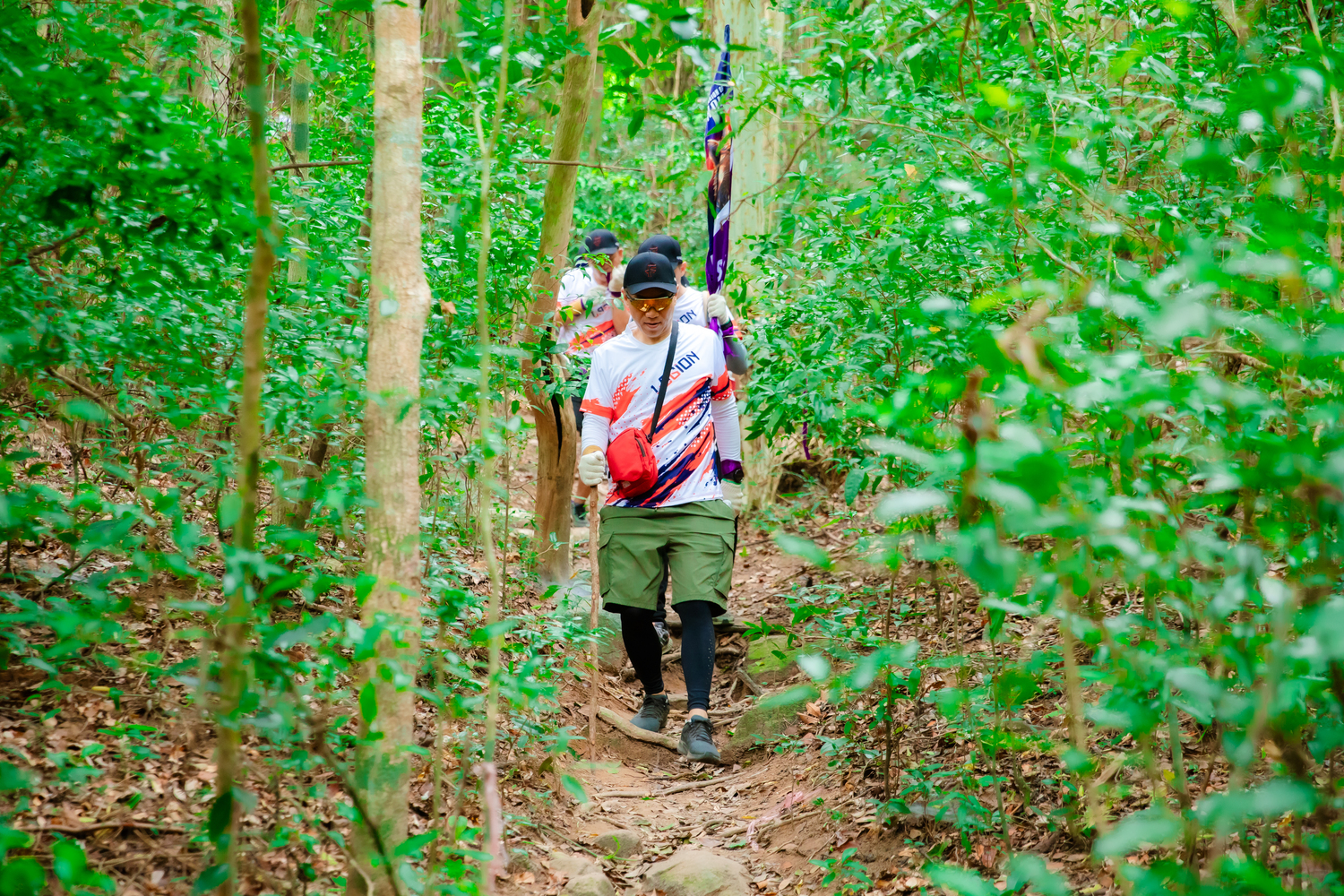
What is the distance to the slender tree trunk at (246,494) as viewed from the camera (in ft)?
6.04

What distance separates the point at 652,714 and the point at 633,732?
0.44 ft

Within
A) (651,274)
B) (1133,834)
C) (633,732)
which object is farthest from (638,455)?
(1133,834)

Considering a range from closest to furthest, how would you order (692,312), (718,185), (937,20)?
(937,20), (692,312), (718,185)

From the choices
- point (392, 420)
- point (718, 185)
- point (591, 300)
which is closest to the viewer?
point (392, 420)

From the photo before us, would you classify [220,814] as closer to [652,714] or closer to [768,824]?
[768,824]

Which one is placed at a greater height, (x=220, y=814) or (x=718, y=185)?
(x=718, y=185)

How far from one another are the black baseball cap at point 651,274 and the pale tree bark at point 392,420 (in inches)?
78.2

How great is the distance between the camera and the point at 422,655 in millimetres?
2992

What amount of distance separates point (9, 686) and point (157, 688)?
0.46m

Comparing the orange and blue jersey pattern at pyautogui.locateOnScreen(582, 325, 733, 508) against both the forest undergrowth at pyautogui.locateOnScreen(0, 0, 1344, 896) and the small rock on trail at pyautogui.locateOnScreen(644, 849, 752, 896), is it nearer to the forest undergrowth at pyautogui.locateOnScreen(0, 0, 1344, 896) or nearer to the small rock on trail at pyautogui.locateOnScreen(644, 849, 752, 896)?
the forest undergrowth at pyautogui.locateOnScreen(0, 0, 1344, 896)

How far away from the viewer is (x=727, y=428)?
4.76 m

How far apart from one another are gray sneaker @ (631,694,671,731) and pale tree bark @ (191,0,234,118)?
384cm

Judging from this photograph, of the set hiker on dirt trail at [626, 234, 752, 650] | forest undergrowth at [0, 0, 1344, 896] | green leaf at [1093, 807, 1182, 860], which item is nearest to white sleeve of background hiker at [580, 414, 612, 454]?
forest undergrowth at [0, 0, 1344, 896]

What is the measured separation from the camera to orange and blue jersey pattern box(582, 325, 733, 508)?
4.48 meters
